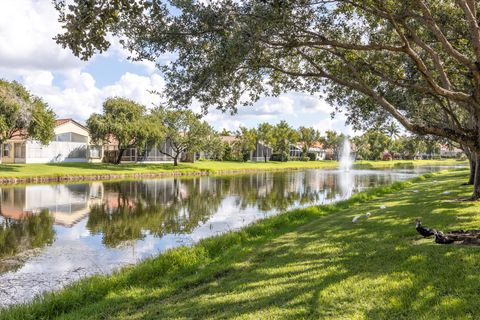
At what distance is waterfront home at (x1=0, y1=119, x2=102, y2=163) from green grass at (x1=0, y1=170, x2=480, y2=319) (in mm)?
43233

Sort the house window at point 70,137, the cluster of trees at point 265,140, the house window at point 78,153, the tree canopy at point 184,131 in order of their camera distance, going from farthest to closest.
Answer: the cluster of trees at point 265,140, the tree canopy at point 184,131, the house window at point 78,153, the house window at point 70,137

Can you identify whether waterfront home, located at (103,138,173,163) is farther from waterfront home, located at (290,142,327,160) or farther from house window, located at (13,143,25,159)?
waterfront home, located at (290,142,327,160)

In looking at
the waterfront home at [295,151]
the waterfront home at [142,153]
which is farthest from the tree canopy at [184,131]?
the waterfront home at [295,151]

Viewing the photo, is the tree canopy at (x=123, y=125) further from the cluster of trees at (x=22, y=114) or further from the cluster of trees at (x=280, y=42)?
the cluster of trees at (x=280, y=42)

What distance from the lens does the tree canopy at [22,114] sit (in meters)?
39.0

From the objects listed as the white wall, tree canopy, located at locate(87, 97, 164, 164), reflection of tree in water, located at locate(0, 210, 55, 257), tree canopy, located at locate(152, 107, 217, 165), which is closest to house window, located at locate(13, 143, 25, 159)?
the white wall

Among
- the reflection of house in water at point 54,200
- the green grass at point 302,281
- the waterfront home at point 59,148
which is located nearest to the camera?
the green grass at point 302,281

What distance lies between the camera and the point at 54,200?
2580 centimetres

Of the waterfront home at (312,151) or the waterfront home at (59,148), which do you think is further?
the waterfront home at (312,151)

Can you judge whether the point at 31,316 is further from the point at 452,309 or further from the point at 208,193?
the point at 208,193

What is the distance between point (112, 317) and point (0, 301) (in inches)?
144

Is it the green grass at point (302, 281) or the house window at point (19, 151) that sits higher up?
the house window at point (19, 151)

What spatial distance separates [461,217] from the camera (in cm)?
1190

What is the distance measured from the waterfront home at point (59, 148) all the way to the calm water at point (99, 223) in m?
18.7
